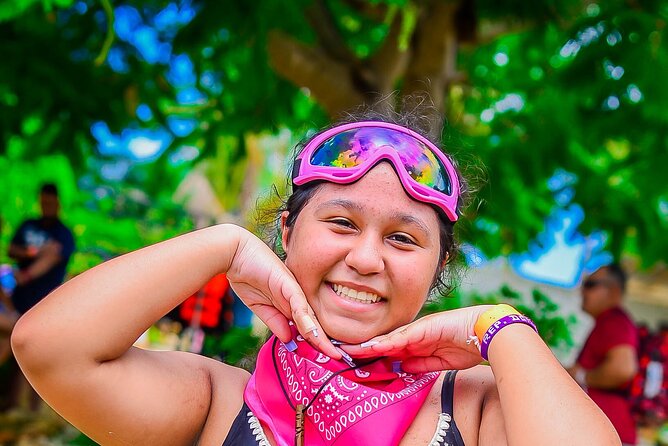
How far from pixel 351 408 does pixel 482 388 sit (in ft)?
0.90

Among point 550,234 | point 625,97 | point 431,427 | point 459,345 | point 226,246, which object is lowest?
point 550,234

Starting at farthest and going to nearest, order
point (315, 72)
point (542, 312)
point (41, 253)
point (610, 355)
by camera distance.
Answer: point (41, 253)
point (315, 72)
point (610, 355)
point (542, 312)

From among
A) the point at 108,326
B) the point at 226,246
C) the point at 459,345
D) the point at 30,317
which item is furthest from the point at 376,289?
the point at 30,317

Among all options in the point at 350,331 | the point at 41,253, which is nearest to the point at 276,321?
the point at 350,331

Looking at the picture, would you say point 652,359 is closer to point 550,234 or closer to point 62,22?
point 550,234

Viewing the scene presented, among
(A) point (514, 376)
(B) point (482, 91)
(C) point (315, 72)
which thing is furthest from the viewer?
(B) point (482, 91)

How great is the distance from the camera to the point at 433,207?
172 cm

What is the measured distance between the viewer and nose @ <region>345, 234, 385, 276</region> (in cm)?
158

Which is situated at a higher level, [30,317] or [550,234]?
[30,317]

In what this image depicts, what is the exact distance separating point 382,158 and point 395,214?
125 mm

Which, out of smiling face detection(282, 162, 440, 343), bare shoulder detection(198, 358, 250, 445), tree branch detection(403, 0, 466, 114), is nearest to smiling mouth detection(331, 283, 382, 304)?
smiling face detection(282, 162, 440, 343)

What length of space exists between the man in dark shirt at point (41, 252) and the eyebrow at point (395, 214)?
5.38 metres

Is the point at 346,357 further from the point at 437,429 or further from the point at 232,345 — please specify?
the point at 232,345

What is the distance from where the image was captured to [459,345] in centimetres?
162
